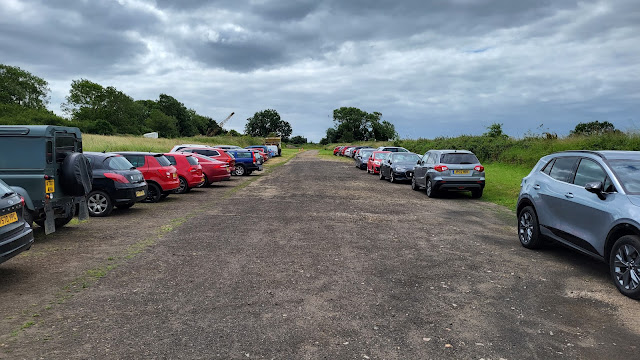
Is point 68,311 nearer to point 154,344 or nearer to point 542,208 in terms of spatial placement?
point 154,344

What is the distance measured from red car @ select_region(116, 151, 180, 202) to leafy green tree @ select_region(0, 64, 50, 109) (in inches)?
2981

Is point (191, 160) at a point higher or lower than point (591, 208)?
higher

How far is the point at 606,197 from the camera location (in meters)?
5.91

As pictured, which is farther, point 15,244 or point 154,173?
point 154,173

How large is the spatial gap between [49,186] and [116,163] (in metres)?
3.61

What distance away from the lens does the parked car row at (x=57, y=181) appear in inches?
233

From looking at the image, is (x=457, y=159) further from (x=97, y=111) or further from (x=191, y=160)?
(x=97, y=111)

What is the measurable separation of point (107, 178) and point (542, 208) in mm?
9983

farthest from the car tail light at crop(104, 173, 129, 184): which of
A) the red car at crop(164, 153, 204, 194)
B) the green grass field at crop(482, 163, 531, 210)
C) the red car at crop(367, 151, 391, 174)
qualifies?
the red car at crop(367, 151, 391, 174)

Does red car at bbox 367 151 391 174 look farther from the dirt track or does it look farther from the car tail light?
the car tail light

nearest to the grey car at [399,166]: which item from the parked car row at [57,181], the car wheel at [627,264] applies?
the parked car row at [57,181]

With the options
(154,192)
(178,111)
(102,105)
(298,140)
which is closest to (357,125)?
(298,140)

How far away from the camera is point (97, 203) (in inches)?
446

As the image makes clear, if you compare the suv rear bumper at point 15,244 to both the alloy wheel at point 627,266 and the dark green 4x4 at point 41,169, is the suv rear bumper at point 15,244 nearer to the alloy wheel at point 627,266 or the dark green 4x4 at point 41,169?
the dark green 4x4 at point 41,169
